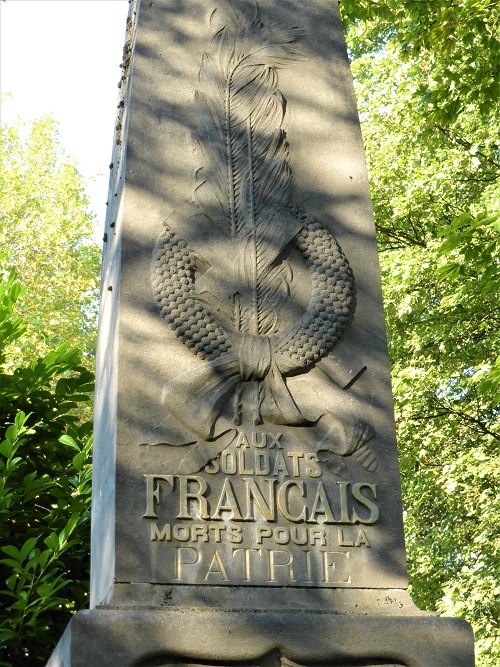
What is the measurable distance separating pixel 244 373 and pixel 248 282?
46cm

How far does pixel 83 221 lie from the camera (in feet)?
78.2

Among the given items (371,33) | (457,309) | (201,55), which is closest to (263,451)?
(201,55)

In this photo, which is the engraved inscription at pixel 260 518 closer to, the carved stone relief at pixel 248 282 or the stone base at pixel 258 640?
the carved stone relief at pixel 248 282

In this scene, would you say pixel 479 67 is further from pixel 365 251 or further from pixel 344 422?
pixel 344 422

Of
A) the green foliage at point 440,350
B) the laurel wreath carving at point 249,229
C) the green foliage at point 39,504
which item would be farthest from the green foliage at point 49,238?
the laurel wreath carving at point 249,229

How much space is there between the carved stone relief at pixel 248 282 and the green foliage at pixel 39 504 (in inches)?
75.9

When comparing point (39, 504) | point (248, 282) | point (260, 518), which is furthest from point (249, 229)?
point (39, 504)

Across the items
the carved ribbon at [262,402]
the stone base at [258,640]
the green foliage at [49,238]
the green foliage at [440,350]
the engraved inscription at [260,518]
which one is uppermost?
the green foliage at [49,238]

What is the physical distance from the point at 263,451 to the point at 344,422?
417 millimetres

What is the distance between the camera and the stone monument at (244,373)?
410 centimetres

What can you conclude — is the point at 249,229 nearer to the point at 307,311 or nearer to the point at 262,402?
the point at 307,311

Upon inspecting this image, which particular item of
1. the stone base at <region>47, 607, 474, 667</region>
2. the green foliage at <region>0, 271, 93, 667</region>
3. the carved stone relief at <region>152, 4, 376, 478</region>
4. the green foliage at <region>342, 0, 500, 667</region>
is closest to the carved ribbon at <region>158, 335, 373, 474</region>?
the carved stone relief at <region>152, 4, 376, 478</region>

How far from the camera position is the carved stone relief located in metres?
4.56

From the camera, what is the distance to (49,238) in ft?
74.6
